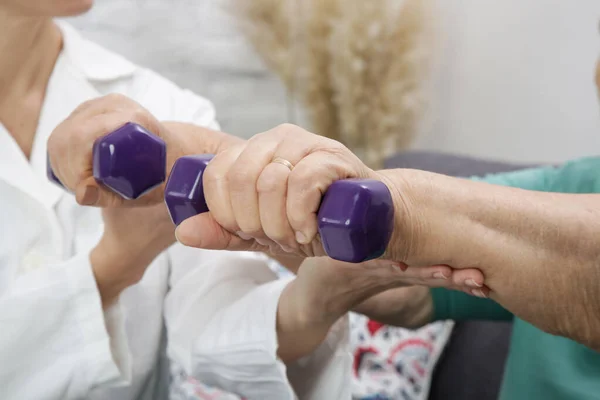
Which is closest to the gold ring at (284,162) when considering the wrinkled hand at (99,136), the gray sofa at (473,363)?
the wrinkled hand at (99,136)

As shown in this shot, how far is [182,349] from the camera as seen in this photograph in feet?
1.94

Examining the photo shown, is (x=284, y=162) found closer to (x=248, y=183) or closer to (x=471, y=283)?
(x=248, y=183)

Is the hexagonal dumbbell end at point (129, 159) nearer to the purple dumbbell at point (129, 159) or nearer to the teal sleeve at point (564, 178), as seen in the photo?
the purple dumbbell at point (129, 159)

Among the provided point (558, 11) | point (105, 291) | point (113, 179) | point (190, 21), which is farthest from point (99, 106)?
point (558, 11)

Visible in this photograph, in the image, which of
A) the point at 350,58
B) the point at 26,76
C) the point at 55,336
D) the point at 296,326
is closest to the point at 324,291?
the point at 296,326

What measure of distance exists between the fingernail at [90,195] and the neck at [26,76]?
0.21 metres

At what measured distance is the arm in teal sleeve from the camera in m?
0.67

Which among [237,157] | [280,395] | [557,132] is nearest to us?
[237,157]

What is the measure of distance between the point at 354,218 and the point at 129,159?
0.53 ft

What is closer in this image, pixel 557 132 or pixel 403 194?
pixel 403 194

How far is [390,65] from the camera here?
1.32 metres

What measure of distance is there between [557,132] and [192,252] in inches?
36.5

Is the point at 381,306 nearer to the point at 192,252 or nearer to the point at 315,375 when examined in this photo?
the point at 315,375

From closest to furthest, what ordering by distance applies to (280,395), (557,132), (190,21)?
1. (280,395)
2. (190,21)
3. (557,132)
